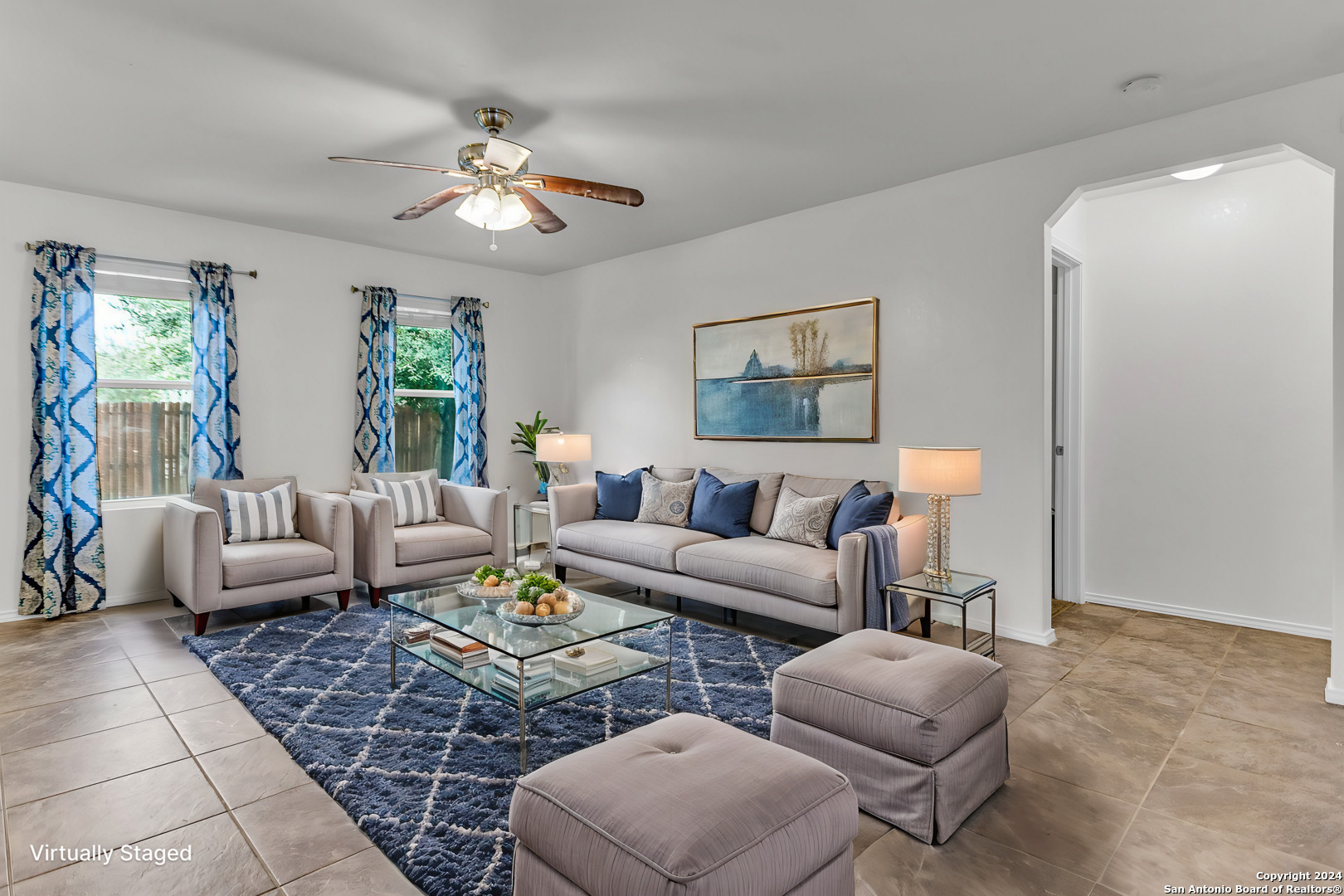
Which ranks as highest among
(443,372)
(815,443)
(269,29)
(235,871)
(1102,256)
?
(269,29)

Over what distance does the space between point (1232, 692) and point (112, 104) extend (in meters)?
5.55

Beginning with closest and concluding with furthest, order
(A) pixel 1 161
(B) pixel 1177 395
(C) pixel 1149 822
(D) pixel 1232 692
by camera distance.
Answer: (C) pixel 1149 822, (D) pixel 1232 692, (A) pixel 1 161, (B) pixel 1177 395

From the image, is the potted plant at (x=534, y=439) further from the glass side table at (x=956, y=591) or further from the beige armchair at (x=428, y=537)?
the glass side table at (x=956, y=591)

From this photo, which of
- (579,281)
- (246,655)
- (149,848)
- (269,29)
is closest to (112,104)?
(269,29)

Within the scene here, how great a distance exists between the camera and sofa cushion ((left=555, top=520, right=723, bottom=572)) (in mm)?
4418

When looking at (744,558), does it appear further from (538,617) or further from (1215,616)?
(1215,616)

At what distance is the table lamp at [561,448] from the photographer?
18.4ft

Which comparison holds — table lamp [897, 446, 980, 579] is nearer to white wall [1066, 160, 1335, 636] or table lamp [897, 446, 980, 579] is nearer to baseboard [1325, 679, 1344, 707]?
baseboard [1325, 679, 1344, 707]

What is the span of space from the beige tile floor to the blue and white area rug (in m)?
0.09

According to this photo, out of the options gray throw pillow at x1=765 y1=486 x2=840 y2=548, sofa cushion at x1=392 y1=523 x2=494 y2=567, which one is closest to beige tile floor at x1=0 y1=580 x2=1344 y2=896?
gray throw pillow at x1=765 y1=486 x2=840 y2=548

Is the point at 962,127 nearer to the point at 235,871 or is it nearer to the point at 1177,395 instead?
the point at 1177,395

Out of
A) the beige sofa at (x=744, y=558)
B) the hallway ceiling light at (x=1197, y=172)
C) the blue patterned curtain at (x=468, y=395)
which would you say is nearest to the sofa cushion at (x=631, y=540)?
the beige sofa at (x=744, y=558)

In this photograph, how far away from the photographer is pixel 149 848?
80.0 inches

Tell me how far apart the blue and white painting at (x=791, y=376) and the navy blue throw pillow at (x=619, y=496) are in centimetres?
63
